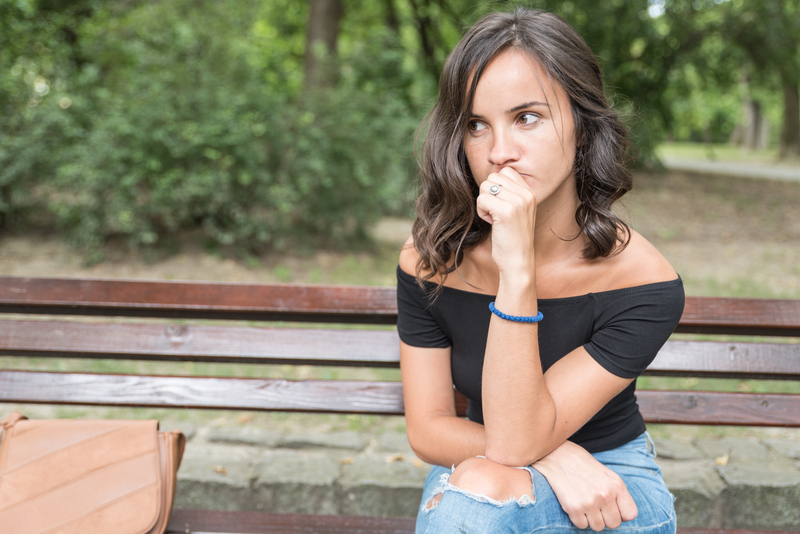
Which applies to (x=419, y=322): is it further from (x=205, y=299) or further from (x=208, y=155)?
(x=208, y=155)

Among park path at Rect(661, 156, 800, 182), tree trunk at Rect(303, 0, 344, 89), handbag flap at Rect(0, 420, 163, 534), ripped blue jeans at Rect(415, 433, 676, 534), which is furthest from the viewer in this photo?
park path at Rect(661, 156, 800, 182)

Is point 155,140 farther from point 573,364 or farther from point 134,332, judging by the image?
point 573,364

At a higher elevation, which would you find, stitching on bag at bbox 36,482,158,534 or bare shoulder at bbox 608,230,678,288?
bare shoulder at bbox 608,230,678,288

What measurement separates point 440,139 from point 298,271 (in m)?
4.89

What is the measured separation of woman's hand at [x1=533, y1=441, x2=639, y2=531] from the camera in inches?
61.2

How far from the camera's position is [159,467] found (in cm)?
195

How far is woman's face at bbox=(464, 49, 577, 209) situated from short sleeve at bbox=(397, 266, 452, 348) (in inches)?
18.8

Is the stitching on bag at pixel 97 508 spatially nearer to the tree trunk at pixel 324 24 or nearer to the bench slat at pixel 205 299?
the bench slat at pixel 205 299

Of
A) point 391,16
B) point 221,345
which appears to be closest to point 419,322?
point 221,345

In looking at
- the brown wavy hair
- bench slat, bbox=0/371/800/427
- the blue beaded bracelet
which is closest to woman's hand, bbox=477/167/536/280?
the blue beaded bracelet

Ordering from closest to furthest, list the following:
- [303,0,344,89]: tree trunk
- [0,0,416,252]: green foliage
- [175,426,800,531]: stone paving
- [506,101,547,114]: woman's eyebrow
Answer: [506,101,547,114]: woman's eyebrow, [175,426,800,531]: stone paving, [0,0,416,252]: green foliage, [303,0,344,89]: tree trunk

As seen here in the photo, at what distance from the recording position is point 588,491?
156 centimetres

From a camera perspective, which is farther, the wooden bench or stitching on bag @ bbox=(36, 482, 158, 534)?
the wooden bench

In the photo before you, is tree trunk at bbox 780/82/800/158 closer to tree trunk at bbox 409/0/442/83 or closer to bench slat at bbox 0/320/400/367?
tree trunk at bbox 409/0/442/83
